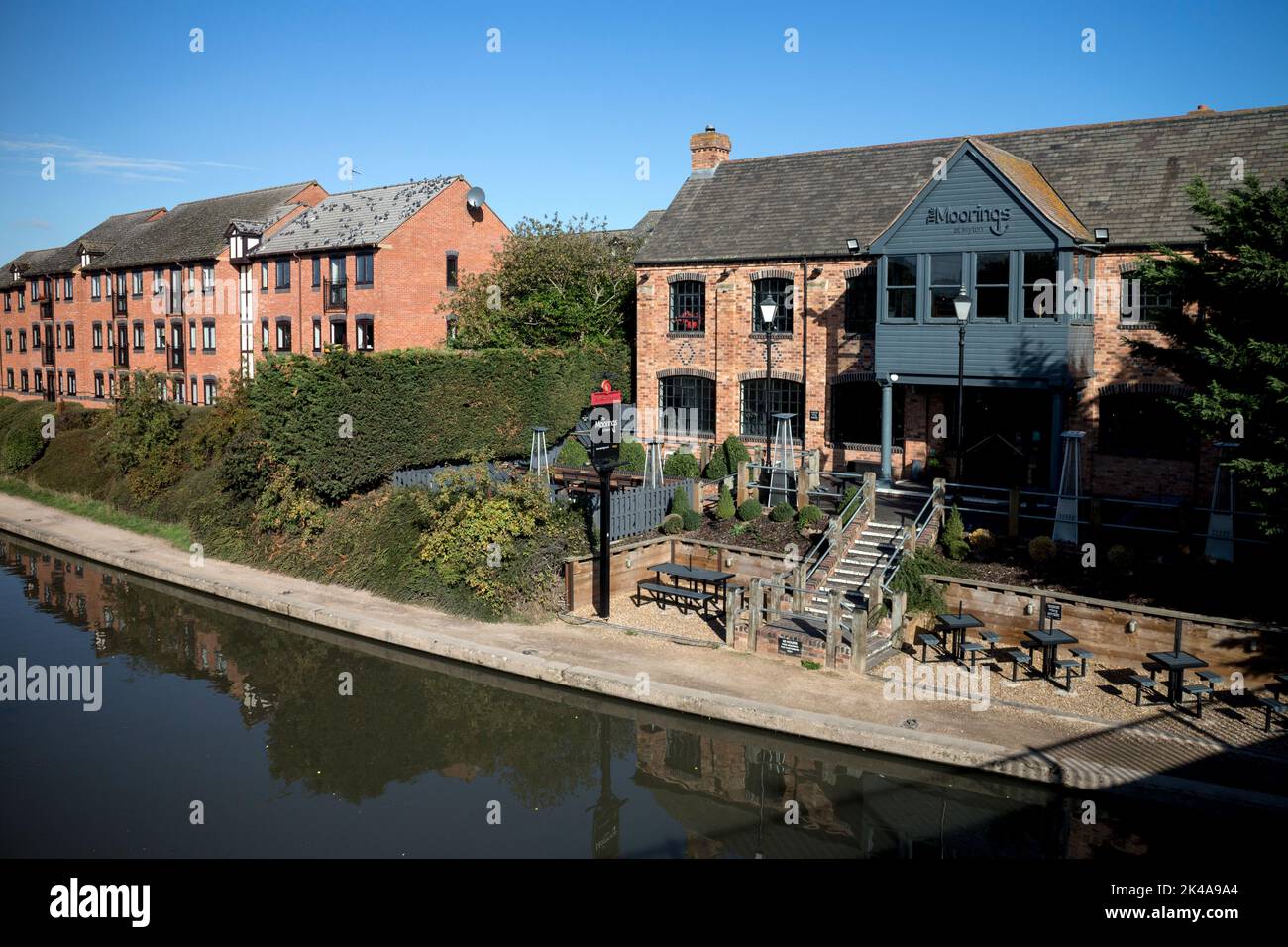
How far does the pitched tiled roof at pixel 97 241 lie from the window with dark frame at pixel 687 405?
37.1 m

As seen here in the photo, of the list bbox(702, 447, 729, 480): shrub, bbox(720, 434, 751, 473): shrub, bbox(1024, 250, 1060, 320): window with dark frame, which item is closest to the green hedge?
bbox(702, 447, 729, 480): shrub

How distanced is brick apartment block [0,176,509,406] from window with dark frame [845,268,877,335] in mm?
17060

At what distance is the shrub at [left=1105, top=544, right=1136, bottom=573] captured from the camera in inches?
679

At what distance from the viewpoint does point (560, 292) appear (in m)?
33.5

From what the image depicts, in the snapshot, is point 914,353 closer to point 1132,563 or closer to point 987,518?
point 987,518

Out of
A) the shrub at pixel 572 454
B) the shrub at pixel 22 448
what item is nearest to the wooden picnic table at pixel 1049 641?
the shrub at pixel 572 454

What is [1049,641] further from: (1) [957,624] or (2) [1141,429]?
(2) [1141,429]

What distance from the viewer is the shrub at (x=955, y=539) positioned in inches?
747

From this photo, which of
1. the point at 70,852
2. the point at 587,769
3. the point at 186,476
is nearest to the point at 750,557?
the point at 587,769

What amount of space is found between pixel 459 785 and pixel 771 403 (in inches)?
639

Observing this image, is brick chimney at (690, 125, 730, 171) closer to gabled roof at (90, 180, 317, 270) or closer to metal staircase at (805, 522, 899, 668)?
metal staircase at (805, 522, 899, 668)

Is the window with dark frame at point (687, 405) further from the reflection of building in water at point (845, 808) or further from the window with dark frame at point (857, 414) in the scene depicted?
the reflection of building in water at point (845, 808)

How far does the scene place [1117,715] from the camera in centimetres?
1430

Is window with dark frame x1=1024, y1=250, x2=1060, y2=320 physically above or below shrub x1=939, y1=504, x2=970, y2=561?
above
